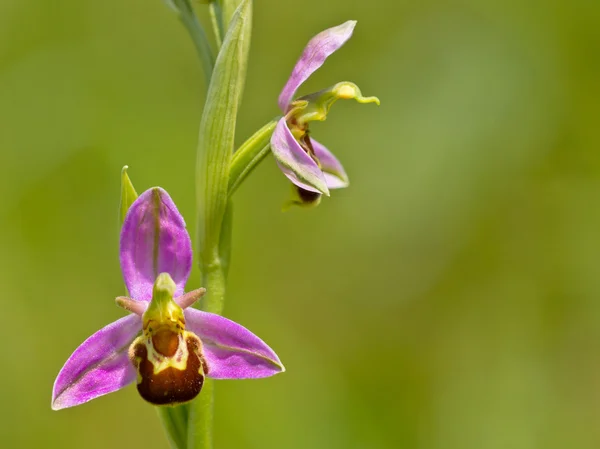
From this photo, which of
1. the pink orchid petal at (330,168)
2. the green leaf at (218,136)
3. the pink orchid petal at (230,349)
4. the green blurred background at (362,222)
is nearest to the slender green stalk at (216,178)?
the green leaf at (218,136)

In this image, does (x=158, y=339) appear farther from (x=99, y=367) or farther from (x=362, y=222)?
(x=362, y=222)

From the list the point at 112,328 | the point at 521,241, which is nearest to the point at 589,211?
the point at 521,241

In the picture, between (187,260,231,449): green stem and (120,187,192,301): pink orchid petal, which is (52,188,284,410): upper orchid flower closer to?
(120,187,192,301): pink orchid petal

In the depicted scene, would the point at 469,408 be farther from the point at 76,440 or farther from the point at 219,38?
the point at 219,38

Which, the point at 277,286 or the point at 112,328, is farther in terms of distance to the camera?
the point at 277,286

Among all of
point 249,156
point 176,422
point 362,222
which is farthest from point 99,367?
point 362,222

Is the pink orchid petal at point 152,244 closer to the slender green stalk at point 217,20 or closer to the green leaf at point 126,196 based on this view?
the green leaf at point 126,196
